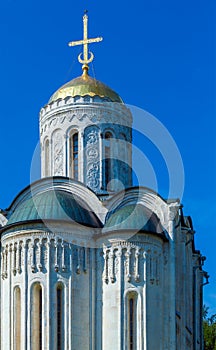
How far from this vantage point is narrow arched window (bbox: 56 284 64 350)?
27.7 metres

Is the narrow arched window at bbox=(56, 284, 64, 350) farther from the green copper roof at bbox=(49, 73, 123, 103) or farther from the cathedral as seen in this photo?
the green copper roof at bbox=(49, 73, 123, 103)

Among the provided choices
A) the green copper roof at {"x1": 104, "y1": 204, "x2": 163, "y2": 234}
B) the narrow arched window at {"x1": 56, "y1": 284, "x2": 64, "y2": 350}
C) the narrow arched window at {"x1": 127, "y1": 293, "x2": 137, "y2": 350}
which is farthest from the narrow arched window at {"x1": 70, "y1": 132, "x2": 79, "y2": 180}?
the narrow arched window at {"x1": 127, "y1": 293, "x2": 137, "y2": 350}

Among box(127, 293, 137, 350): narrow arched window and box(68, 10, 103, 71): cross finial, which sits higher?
box(68, 10, 103, 71): cross finial

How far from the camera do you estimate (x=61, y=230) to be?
28578 millimetres

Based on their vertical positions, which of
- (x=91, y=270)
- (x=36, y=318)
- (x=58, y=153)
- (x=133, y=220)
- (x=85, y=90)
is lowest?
(x=36, y=318)

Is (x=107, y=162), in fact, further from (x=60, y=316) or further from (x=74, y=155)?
(x=60, y=316)

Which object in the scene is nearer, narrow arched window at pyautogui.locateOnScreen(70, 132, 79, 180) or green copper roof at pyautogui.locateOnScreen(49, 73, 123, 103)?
narrow arched window at pyautogui.locateOnScreen(70, 132, 79, 180)

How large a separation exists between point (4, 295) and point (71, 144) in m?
6.31

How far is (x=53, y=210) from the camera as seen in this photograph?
28891 millimetres

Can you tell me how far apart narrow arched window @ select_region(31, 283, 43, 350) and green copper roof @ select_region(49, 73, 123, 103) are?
7.99m

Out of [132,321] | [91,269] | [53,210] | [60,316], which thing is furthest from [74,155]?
[132,321]

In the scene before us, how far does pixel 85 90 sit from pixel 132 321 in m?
9.14

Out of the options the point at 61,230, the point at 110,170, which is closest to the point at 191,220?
the point at 110,170

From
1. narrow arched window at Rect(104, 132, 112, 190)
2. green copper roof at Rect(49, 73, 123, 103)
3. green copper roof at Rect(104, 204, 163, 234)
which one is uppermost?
green copper roof at Rect(49, 73, 123, 103)
